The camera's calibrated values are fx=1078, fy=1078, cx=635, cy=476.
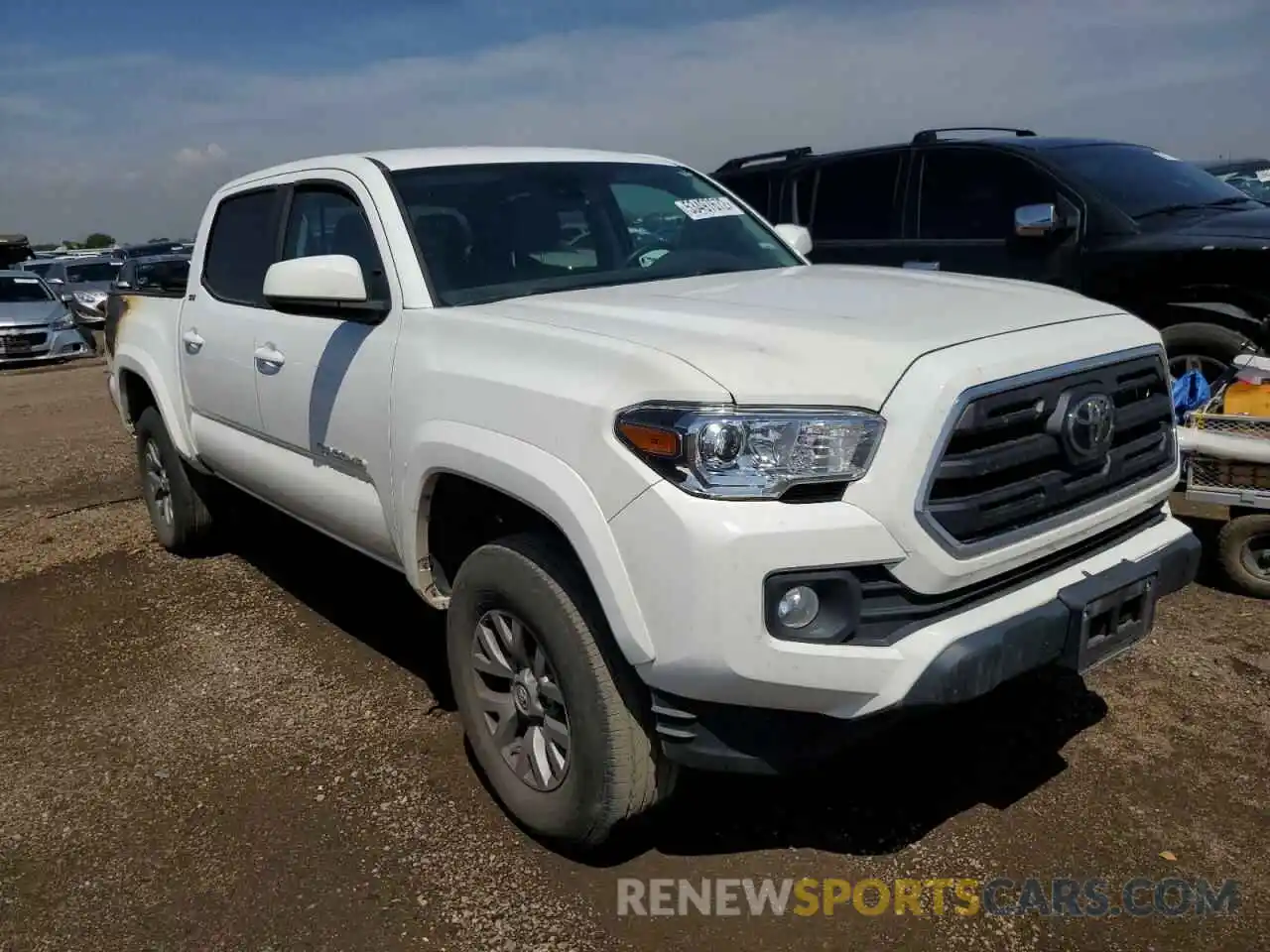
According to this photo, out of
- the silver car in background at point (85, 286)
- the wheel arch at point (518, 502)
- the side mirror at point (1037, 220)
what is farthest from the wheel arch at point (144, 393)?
the silver car in background at point (85, 286)

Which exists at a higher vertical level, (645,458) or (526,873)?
(645,458)

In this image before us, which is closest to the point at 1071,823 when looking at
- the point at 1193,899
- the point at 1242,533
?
the point at 1193,899

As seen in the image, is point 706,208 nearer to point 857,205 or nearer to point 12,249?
point 857,205

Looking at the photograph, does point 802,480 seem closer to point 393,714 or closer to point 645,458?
point 645,458

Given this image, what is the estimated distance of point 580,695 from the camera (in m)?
2.59

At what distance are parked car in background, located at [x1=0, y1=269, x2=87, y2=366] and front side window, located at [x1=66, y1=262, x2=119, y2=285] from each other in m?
4.06

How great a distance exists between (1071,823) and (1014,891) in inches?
15.2

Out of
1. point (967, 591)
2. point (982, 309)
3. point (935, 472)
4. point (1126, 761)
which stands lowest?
point (1126, 761)

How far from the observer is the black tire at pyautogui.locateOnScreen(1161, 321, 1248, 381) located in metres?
5.50

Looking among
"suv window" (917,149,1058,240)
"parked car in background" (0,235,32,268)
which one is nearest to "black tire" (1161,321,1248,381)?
"suv window" (917,149,1058,240)

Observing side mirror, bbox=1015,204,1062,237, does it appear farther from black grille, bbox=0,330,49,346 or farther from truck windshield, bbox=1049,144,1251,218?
black grille, bbox=0,330,49,346

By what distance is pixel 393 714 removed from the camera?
383cm

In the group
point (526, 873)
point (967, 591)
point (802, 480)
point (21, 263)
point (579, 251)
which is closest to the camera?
point (802, 480)

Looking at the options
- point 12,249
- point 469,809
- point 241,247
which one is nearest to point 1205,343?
point 469,809
